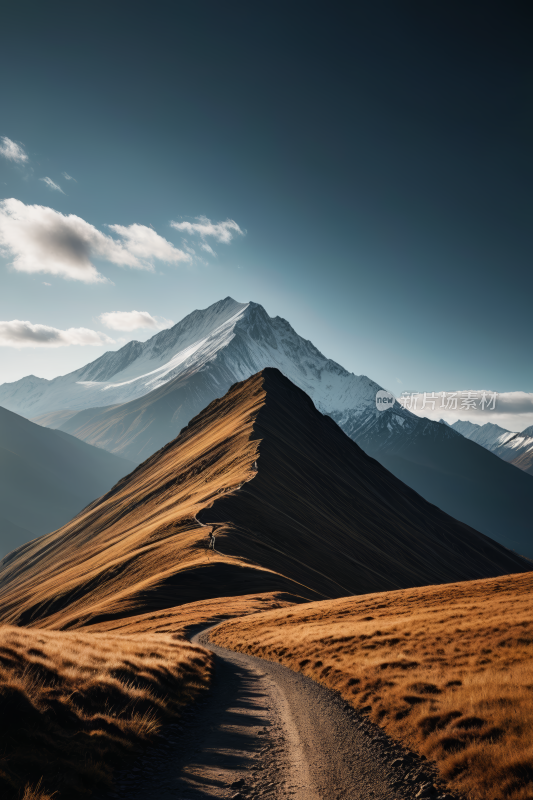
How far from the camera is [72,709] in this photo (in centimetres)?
1057

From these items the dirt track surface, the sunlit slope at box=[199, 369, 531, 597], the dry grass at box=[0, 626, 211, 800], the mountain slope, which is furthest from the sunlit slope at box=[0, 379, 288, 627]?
the dirt track surface

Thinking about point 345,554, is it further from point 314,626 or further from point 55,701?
point 55,701

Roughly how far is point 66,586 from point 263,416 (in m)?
65.4

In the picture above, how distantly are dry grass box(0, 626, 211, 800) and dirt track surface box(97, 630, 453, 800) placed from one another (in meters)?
0.68

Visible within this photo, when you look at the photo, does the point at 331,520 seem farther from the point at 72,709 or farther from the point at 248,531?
the point at 72,709

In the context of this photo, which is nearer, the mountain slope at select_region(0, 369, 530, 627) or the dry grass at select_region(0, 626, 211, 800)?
the dry grass at select_region(0, 626, 211, 800)

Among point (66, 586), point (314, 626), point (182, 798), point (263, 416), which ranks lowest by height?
point (66, 586)

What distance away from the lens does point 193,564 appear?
162 feet

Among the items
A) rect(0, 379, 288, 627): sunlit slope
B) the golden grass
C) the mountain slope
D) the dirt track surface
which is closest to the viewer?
the dirt track surface

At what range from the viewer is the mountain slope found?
51.0m

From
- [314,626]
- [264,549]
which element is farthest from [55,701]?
[264,549]

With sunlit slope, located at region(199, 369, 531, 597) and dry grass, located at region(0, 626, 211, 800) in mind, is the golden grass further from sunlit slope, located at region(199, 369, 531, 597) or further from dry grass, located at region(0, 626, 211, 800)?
dry grass, located at region(0, 626, 211, 800)

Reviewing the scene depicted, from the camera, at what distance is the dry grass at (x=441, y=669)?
9141 millimetres

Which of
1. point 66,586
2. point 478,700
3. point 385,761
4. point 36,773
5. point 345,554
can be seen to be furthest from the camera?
point 345,554
